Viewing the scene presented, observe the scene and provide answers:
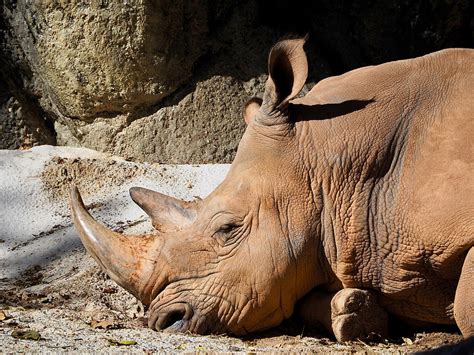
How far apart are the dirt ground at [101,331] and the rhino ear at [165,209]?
593mm

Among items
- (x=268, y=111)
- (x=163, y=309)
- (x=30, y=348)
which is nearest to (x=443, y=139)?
(x=268, y=111)

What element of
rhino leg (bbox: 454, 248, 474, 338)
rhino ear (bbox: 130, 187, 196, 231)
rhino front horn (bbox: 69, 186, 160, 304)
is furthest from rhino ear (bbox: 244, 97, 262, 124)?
rhino leg (bbox: 454, 248, 474, 338)

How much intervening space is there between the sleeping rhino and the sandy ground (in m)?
0.19

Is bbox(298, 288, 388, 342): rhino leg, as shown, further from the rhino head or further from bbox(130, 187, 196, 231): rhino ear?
bbox(130, 187, 196, 231): rhino ear

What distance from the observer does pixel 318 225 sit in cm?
504

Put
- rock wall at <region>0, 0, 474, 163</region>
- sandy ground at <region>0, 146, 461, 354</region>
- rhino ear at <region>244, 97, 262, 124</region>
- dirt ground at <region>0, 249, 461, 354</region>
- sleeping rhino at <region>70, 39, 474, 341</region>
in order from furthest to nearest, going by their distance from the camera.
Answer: rock wall at <region>0, 0, 474, 163</region>, rhino ear at <region>244, 97, 262, 124</region>, sleeping rhino at <region>70, 39, 474, 341</region>, sandy ground at <region>0, 146, 461, 354</region>, dirt ground at <region>0, 249, 461, 354</region>

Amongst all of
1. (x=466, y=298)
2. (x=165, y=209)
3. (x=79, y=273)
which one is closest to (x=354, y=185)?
(x=466, y=298)

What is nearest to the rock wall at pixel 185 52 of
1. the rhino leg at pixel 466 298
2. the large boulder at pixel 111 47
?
A: the large boulder at pixel 111 47

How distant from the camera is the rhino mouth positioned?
16.5 feet

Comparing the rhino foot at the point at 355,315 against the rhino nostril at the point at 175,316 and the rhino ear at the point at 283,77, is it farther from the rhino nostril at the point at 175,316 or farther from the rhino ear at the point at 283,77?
the rhino ear at the point at 283,77

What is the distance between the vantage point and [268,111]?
5.21 metres

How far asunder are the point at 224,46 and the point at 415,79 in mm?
4623

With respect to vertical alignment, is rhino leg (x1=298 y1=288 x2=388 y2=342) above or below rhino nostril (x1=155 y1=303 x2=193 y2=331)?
below

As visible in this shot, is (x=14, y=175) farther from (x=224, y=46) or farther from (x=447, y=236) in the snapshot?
(x=447, y=236)
